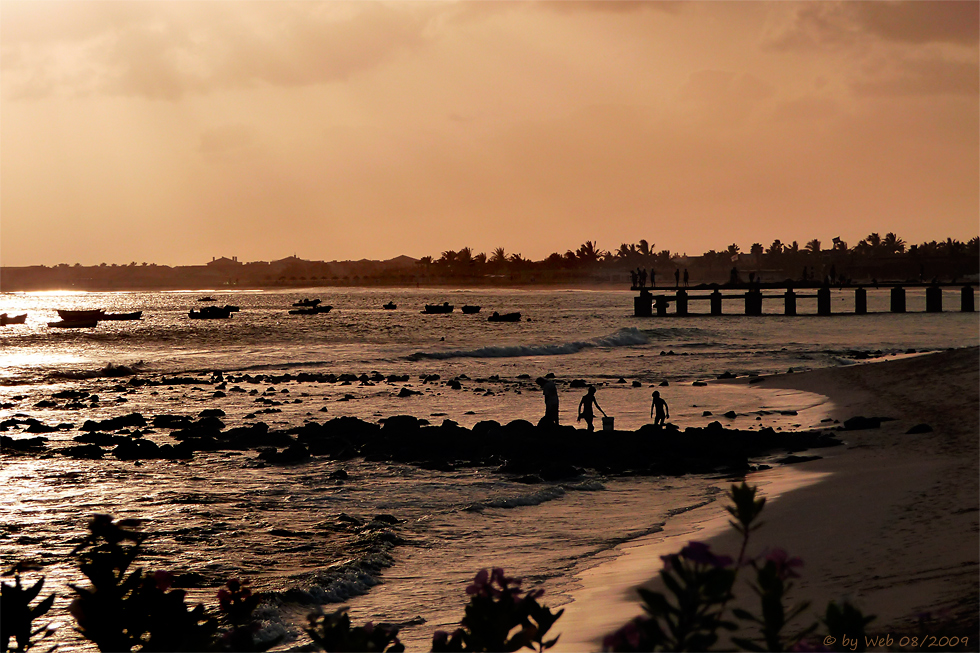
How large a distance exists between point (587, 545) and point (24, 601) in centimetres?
800

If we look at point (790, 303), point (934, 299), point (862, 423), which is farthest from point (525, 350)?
point (934, 299)

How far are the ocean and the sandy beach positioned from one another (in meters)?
0.57

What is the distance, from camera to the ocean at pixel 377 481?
1096 centimetres

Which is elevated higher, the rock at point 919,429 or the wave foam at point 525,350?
the rock at point 919,429

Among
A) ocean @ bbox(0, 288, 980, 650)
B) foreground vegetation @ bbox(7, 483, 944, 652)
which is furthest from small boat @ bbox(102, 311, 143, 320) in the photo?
foreground vegetation @ bbox(7, 483, 944, 652)

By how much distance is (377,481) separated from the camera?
56.7 feet

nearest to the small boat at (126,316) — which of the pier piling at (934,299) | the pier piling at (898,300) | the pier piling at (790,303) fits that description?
the pier piling at (790,303)

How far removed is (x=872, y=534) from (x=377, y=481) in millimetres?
9938

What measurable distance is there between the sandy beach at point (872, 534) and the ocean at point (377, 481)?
57cm

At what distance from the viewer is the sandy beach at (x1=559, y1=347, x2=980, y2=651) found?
7195mm

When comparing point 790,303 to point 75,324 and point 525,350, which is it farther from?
point 75,324

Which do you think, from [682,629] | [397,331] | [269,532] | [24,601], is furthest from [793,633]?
[397,331]

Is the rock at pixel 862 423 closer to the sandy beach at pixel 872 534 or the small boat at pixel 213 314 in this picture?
the sandy beach at pixel 872 534

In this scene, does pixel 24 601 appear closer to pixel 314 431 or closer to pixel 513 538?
pixel 513 538
